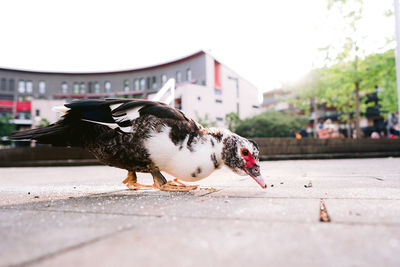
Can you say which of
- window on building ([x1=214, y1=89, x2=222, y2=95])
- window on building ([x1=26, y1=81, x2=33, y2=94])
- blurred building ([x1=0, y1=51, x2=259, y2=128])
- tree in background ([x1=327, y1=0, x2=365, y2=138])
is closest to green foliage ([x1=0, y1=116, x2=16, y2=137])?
blurred building ([x1=0, y1=51, x2=259, y2=128])

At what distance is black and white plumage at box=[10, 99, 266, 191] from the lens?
8.95 feet

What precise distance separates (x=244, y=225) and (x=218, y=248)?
0.37m

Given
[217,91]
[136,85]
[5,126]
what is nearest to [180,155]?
[217,91]

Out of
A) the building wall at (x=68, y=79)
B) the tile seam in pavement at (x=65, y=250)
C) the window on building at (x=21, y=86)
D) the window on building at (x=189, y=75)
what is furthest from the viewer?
the window on building at (x=21, y=86)

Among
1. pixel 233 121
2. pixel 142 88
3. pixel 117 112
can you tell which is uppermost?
pixel 142 88

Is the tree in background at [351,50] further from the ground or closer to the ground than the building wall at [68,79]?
closer to the ground

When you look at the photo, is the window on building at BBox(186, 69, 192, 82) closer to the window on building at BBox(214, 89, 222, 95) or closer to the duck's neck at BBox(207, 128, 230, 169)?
the window on building at BBox(214, 89, 222, 95)

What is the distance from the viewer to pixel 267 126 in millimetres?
26812

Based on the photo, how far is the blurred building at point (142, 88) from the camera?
39.2 meters

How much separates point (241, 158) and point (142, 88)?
52.0 metres

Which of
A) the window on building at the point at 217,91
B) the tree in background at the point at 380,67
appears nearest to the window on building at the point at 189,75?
the window on building at the point at 217,91

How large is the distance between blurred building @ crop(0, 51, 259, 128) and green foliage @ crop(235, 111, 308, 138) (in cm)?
1009

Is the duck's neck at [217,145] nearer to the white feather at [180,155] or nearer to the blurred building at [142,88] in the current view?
the white feather at [180,155]

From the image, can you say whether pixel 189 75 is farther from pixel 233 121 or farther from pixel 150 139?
pixel 150 139
